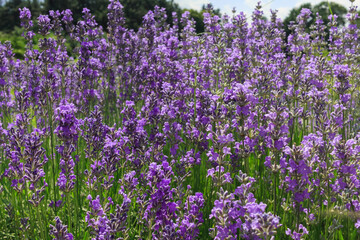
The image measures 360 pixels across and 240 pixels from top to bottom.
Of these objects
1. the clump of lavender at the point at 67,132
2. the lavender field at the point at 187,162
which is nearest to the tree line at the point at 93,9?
the lavender field at the point at 187,162

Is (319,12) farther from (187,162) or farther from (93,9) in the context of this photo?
(187,162)

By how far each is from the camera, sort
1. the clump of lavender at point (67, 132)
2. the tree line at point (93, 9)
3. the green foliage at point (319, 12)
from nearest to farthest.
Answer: the clump of lavender at point (67, 132) < the tree line at point (93, 9) < the green foliage at point (319, 12)

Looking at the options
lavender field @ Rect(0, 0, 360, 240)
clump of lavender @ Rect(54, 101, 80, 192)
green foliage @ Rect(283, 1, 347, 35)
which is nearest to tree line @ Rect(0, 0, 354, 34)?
green foliage @ Rect(283, 1, 347, 35)

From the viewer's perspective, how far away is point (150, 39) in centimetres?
569

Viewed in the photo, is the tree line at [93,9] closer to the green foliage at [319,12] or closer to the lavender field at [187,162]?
the green foliage at [319,12]

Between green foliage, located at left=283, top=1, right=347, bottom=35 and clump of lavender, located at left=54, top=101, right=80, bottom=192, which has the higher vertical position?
green foliage, located at left=283, top=1, right=347, bottom=35

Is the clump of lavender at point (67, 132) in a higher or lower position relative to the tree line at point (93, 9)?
lower

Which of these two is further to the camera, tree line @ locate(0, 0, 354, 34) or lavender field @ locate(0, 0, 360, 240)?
tree line @ locate(0, 0, 354, 34)

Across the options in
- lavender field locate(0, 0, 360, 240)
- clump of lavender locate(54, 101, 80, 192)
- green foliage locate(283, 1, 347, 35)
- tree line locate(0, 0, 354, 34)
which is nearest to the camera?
lavender field locate(0, 0, 360, 240)

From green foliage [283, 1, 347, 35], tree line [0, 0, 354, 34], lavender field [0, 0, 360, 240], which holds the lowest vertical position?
lavender field [0, 0, 360, 240]

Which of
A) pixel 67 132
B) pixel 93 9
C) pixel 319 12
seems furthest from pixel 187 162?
pixel 319 12

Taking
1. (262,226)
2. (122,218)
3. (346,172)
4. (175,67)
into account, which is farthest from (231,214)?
(175,67)

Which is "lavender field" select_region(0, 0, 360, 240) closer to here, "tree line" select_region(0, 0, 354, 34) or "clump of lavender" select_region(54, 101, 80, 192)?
"clump of lavender" select_region(54, 101, 80, 192)

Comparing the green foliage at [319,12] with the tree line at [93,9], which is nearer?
the tree line at [93,9]
